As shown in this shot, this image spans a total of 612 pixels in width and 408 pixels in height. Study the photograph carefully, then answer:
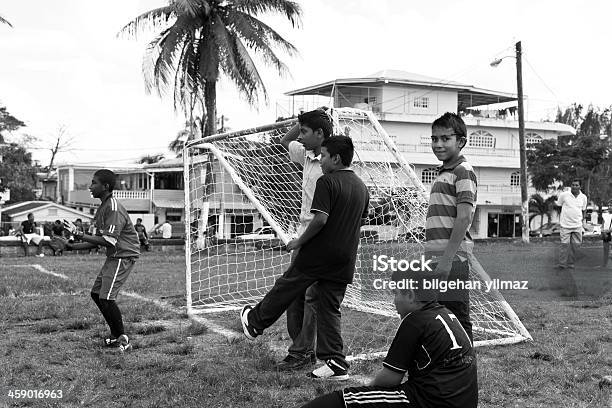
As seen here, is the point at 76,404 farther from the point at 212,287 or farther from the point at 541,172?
the point at 541,172

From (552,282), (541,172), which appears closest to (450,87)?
(541,172)

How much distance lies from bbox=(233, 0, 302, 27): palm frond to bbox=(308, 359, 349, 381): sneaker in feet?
70.9

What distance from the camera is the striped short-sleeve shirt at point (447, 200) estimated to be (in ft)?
14.5

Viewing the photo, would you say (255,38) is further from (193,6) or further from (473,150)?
(473,150)

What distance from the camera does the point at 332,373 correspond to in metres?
4.92

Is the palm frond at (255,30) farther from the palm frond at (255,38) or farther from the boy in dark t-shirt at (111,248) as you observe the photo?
the boy in dark t-shirt at (111,248)

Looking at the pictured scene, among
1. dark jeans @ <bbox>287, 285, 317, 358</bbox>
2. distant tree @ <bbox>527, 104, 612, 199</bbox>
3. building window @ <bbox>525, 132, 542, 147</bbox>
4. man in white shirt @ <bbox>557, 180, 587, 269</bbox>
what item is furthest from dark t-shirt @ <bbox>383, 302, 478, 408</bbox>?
building window @ <bbox>525, 132, 542, 147</bbox>

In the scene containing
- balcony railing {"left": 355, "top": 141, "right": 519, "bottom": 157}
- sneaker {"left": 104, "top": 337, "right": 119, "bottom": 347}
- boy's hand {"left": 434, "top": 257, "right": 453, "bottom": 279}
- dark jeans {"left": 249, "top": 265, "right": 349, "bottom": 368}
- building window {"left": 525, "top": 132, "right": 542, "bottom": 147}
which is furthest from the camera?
building window {"left": 525, "top": 132, "right": 542, "bottom": 147}

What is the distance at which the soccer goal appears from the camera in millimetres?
6539

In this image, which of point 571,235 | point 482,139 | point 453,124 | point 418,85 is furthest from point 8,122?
point 453,124

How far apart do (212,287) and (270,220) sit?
8.87ft

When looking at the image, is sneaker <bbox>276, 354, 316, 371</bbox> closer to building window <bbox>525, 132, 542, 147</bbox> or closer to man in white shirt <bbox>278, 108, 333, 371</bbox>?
man in white shirt <bbox>278, 108, 333, 371</bbox>

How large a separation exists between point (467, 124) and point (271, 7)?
29.7 meters

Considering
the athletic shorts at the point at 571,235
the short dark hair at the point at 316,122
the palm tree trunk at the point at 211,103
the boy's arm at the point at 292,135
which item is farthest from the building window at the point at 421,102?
the short dark hair at the point at 316,122
